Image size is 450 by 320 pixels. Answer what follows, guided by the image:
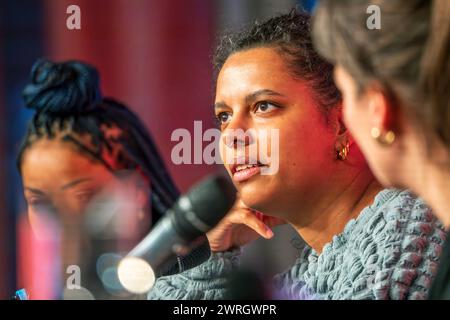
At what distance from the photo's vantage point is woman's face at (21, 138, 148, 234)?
1837 mm

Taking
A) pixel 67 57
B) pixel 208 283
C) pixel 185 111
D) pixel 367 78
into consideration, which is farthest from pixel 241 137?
pixel 367 78

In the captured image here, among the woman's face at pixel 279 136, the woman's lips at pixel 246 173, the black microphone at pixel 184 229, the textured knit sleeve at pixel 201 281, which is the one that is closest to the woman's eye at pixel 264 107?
the woman's face at pixel 279 136

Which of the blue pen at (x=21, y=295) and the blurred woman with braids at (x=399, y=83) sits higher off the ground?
the blurred woman with braids at (x=399, y=83)

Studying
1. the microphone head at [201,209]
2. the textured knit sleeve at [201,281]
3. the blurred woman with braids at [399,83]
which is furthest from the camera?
the textured knit sleeve at [201,281]

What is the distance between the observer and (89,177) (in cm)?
184

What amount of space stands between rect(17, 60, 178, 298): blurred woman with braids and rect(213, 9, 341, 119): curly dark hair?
1.07 ft

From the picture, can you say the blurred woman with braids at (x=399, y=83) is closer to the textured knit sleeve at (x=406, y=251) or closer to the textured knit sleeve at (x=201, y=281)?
the textured knit sleeve at (x=406, y=251)

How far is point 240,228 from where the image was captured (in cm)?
177

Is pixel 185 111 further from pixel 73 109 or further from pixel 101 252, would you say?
pixel 101 252

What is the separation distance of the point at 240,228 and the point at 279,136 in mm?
262

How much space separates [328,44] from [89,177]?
91 cm

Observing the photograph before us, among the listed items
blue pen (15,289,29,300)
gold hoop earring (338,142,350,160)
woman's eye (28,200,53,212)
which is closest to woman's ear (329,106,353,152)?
gold hoop earring (338,142,350,160)

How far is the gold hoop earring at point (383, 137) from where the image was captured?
1.14 meters

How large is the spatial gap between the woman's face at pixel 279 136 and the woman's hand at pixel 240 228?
36mm
